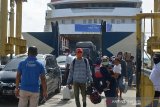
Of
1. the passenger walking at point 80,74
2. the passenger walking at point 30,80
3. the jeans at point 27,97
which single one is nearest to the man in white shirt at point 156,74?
the passenger walking at point 80,74

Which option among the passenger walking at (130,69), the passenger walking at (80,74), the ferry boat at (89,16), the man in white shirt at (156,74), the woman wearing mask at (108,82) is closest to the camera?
the man in white shirt at (156,74)

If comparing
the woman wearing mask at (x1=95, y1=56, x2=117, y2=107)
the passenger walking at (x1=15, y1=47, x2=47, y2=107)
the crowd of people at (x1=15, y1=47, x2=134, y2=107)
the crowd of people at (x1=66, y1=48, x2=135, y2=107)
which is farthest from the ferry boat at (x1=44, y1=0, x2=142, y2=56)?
the passenger walking at (x1=15, y1=47, x2=47, y2=107)

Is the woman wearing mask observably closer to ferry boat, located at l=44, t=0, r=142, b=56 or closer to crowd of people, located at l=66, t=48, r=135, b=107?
crowd of people, located at l=66, t=48, r=135, b=107

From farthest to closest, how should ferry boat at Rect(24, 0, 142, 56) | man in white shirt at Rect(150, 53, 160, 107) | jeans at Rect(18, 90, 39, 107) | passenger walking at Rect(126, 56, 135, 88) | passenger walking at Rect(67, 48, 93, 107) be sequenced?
ferry boat at Rect(24, 0, 142, 56) → passenger walking at Rect(126, 56, 135, 88) → passenger walking at Rect(67, 48, 93, 107) → man in white shirt at Rect(150, 53, 160, 107) → jeans at Rect(18, 90, 39, 107)

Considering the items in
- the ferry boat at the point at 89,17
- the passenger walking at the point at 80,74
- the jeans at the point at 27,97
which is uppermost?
the ferry boat at the point at 89,17

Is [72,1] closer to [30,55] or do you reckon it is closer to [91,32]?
[91,32]

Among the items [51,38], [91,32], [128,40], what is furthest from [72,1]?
[128,40]

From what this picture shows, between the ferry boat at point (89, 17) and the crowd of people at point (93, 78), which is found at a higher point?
the ferry boat at point (89, 17)

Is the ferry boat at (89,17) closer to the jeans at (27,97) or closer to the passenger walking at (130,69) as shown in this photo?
the passenger walking at (130,69)

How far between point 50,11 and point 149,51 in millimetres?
74088

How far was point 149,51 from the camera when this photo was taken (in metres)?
9.72

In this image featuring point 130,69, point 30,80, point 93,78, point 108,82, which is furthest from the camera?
point 130,69

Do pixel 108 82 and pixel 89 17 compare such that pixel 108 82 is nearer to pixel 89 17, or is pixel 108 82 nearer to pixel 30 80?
pixel 30 80

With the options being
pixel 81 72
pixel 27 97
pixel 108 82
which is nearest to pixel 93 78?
pixel 81 72
